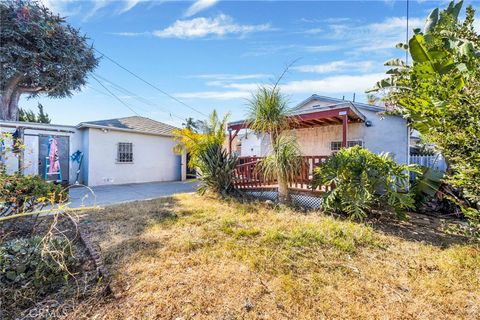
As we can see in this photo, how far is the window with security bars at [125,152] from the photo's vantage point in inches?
481

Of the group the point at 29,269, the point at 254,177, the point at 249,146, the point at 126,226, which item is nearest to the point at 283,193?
the point at 254,177

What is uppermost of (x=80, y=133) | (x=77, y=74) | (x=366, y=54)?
(x=77, y=74)

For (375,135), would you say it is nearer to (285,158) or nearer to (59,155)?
(285,158)

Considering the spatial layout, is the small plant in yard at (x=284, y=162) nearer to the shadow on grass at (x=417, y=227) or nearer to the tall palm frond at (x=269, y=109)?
the tall palm frond at (x=269, y=109)

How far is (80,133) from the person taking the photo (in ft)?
38.0

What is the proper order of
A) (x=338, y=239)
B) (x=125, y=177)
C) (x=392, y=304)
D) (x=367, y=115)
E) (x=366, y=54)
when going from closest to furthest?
1. (x=392, y=304)
2. (x=338, y=239)
3. (x=366, y=54)
4. (x=367, y=115)
5. (x=125, y=177)

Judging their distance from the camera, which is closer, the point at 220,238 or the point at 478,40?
the point at 478,40

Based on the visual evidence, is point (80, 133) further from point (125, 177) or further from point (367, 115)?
point (367, 115)

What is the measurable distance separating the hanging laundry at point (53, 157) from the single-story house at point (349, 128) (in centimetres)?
837

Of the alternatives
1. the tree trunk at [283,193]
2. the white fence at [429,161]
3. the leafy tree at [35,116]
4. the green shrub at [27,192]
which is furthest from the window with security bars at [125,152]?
the white fence at [429,161]

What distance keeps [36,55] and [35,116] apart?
23.5 feet

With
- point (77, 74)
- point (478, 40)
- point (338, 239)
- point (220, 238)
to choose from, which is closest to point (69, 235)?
point (220, 238)

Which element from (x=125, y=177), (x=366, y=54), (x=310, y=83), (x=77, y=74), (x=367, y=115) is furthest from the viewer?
(x=77, y=74)

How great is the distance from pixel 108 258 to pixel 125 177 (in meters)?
9.99
